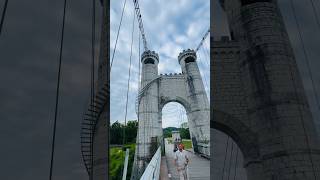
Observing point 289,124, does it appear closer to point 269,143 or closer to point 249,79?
point 269,143

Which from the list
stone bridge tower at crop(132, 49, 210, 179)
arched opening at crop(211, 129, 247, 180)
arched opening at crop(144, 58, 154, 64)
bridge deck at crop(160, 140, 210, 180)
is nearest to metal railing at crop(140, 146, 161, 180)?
bridge deck at crop(160, 140, 210, 180)

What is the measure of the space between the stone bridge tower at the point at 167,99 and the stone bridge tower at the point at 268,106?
18.0 metres

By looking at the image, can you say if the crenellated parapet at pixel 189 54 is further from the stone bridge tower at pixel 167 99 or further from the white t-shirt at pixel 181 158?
the white t-shirt at pixel 181 158

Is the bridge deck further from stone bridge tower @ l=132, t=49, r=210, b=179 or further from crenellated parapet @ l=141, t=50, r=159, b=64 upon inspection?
crenellated parapet @ l=141, t=50, r=159, b=64

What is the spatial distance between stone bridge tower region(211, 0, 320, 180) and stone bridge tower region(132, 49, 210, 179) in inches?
709

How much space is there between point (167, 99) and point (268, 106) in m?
27.4

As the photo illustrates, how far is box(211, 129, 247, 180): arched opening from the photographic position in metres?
17.8

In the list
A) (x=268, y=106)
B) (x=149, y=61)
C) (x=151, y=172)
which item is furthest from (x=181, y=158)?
(x=149, y=61)

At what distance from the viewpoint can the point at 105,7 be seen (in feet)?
30.0

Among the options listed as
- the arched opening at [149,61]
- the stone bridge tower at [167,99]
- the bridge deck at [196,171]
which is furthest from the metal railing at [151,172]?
the arched opening at [149,61]

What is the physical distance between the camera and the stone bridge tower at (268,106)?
25.6ft

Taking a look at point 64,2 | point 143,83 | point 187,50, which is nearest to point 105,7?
point 64,2

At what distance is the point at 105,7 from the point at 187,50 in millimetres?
30535

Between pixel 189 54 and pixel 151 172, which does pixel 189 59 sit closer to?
pixel 189 54
